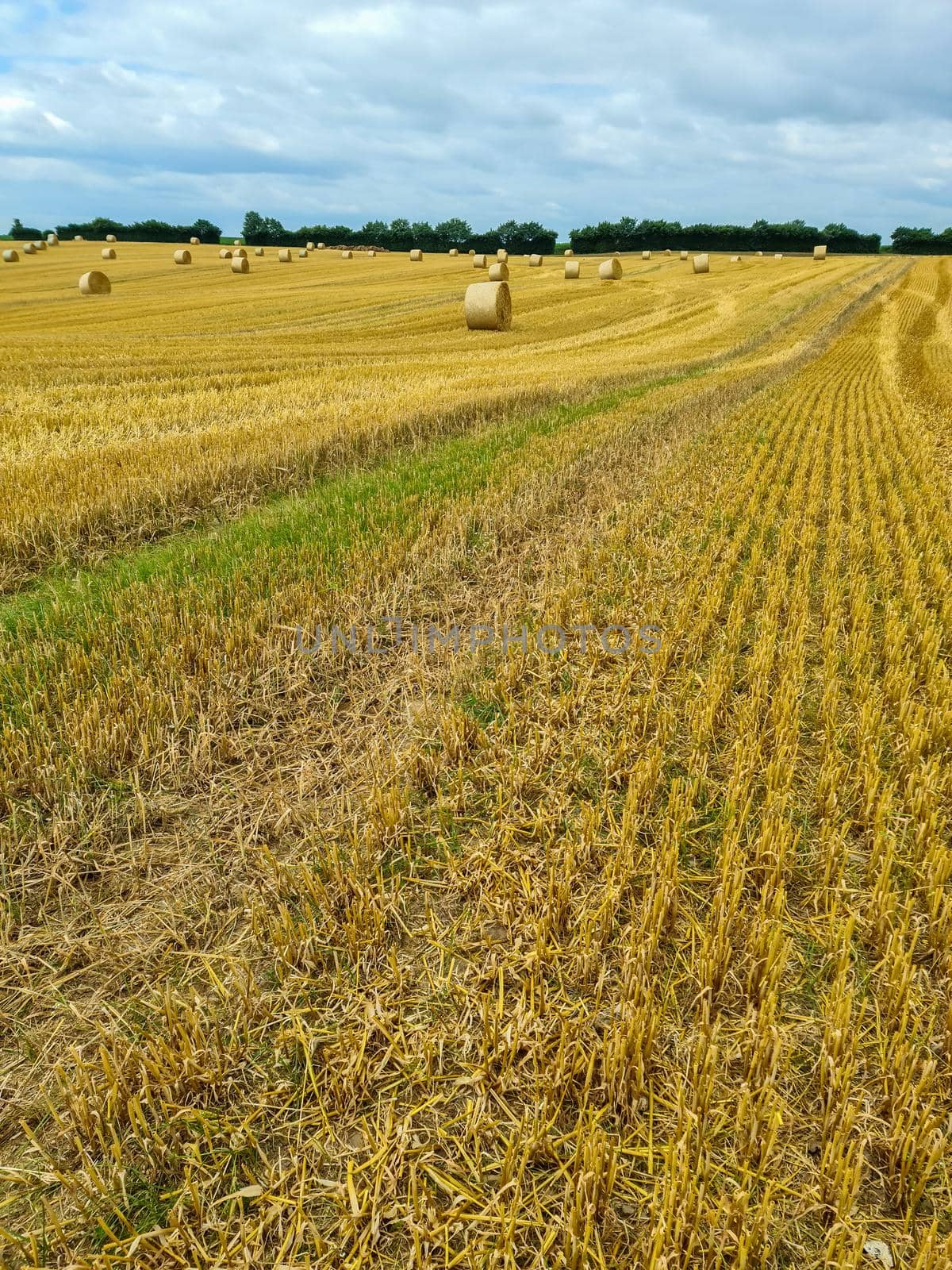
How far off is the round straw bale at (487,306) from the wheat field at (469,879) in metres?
19.3

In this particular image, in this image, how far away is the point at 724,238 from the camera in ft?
256

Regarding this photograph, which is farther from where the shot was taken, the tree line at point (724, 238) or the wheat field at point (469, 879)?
the tree line at point (724, 238)

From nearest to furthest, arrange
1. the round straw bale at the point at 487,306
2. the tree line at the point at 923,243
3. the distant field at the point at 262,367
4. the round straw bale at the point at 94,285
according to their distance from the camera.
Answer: the distant field at the point at 262,367 → the round straw bale at the point at 487,306 → the round straw bale at the point at 94,285 → the tree line at the point at 923,243

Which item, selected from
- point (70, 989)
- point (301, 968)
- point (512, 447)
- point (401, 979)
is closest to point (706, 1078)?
point (401, 979)

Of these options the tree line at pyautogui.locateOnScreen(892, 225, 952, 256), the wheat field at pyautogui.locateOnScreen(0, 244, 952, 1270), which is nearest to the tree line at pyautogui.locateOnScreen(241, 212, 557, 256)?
the tree line at pyautogui.locateOnScreen(892, 225, 952, 256)

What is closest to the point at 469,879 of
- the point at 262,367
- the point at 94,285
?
the point at 262,367

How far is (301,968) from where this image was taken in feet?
8.30

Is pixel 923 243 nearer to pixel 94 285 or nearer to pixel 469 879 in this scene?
pixel 94 285

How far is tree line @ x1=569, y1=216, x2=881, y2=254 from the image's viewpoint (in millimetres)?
76812

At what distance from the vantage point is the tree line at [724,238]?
76812 mm

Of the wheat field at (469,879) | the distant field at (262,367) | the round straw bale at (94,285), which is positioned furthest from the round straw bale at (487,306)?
the round straw bale at (94,285)

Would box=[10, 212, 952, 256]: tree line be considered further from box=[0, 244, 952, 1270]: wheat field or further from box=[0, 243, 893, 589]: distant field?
box=[0, 244, 952, 1270]: wheat field

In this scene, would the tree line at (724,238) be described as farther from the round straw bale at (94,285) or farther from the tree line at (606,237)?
the round straw bale at (94,285)

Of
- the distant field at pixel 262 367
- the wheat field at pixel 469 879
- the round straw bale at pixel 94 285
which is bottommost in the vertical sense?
the wheat field at pixel 469 879
